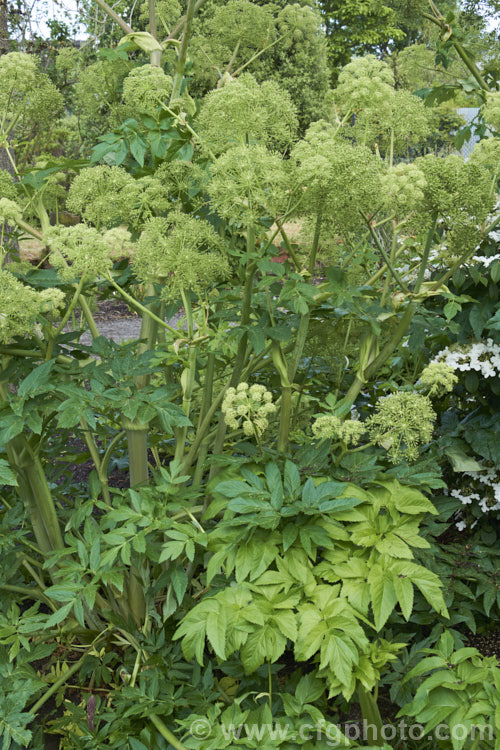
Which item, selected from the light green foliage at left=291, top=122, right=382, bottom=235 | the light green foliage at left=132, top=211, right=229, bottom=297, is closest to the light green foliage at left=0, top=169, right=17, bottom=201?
the light green foliage at left=132, top=211, right=229, bottom=297

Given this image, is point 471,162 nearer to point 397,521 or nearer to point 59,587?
point 397,521

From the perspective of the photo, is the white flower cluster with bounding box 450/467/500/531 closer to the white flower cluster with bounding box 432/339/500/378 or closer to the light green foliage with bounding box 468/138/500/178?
the white flower cluster with bounding box 432/339/500/378

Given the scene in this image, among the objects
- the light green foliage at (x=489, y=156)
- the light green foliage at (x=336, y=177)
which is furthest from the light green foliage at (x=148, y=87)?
the light green foliage at (x=489, y=156)

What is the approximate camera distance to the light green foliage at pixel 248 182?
165 centimetres

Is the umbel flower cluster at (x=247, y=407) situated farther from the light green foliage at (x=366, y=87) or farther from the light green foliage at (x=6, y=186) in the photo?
the light green foliage at (x=6, y=186)

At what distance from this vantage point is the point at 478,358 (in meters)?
2.48

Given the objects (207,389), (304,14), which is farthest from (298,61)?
(207,389)

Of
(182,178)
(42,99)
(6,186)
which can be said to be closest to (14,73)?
(42,99)

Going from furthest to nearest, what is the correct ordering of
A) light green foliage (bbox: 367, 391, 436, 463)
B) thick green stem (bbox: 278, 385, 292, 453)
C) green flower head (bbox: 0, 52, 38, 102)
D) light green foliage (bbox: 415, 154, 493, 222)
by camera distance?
green flower head (bbox: 0, 52, 38, 102)
thick green stem (bbox: 278, 385, 292, 453)
light green foliage (bbox: 367, 391, 436, 463)
light green foliage (bbox: 415, 154, 493, 222)

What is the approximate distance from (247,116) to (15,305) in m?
0.88

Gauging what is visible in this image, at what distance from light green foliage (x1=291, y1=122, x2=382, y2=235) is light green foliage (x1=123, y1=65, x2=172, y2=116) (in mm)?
474

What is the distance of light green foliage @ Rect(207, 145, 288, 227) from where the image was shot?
1654 millimetres

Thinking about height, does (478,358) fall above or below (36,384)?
below

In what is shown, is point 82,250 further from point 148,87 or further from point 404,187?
point 404,187
